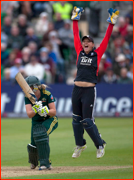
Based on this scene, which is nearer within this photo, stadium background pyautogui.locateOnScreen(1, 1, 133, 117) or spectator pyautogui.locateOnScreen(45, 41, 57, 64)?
stadium background pyautogui.locateOnScreen(1, 1, 133, 117)

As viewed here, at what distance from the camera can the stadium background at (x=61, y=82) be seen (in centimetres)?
923

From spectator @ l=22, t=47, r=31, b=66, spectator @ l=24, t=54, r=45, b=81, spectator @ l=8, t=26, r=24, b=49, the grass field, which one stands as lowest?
the grass field

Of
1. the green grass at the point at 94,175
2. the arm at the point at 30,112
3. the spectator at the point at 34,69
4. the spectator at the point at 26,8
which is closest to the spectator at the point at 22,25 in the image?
the spectator at the point at 26,8

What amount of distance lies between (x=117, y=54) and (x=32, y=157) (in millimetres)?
11411

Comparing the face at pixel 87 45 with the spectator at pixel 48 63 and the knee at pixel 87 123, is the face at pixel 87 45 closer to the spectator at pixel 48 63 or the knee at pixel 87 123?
the knee at pixel 87 123

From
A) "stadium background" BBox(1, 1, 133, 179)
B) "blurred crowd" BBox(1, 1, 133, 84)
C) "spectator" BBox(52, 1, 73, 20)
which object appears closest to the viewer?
"stadium background" BBox(1, 1, 133, 179)

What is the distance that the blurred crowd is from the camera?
17.9 m

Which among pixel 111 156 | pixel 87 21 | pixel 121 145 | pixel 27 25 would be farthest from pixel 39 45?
pixel 111 156

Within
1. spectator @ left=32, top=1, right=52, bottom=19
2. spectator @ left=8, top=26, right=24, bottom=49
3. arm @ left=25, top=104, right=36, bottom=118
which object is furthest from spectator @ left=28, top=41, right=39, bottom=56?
arm @ left=25, top=104, right=36, bottom=118

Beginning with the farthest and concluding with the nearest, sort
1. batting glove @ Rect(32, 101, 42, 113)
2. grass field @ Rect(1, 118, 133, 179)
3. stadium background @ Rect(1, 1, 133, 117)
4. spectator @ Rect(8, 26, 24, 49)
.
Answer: spectator @ Rect(8, 26, 24, 49) → stadium background @ Rect(1, 1, 133, 117) → batting glove @ Rect(32, 101, 42, 113) → grass field @ Rect(1, 118, 133, 179)

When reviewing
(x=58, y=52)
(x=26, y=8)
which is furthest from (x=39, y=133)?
(x=26, y=8)

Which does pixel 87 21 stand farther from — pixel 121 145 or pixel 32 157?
pixel 32 157

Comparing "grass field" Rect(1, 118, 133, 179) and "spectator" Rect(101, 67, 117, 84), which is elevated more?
"spectator" Rect(101, 67, 117, 84)

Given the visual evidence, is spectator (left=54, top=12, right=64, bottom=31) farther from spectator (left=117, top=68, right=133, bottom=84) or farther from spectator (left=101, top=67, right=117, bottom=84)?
spectator (left=117, top=68, right=133, bottom=84)
